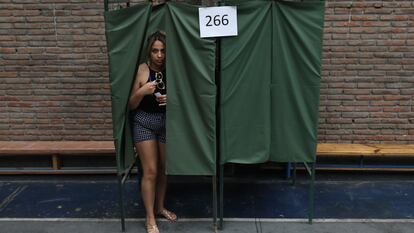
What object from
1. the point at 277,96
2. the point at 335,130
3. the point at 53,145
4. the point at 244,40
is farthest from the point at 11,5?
the point at 335,130

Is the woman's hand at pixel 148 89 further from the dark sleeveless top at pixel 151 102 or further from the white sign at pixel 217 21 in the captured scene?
the white sign at pixel 217 21

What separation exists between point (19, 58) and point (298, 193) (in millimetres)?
4334

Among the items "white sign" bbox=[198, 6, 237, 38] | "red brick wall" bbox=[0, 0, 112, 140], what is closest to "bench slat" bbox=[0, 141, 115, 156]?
"red brick wall" bbox=[0, 0, 112, 140]

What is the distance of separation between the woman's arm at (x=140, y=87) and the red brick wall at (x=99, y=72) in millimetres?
2026

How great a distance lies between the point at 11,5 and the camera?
5555 millimetres

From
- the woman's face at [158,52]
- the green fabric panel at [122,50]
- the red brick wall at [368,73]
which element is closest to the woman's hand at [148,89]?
the green fabric panel at [122,50]

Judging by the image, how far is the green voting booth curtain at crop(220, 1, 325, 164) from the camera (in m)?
3.72

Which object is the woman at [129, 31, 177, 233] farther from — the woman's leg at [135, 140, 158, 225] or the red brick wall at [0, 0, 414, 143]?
the red brick wall at [0, 0, 414, 143]

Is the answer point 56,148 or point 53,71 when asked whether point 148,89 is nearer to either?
point 56,148

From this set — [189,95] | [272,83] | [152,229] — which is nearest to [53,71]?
[189,95]

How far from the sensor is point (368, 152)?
17.3ft

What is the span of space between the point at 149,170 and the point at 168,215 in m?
0.67

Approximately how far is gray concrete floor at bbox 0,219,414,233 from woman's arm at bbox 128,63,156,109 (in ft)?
4.48

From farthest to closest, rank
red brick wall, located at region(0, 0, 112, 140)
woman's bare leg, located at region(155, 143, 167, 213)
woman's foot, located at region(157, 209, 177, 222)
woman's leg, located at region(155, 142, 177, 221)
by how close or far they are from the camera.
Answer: red brick wall, located at region(0, 0, 112, 140), woman's foot, located at region(157, 209, 177, 222), woman's leg, located at region(155, 142, 177, 221), woman's bare leg, located at region(155, 143, 167, 213)
